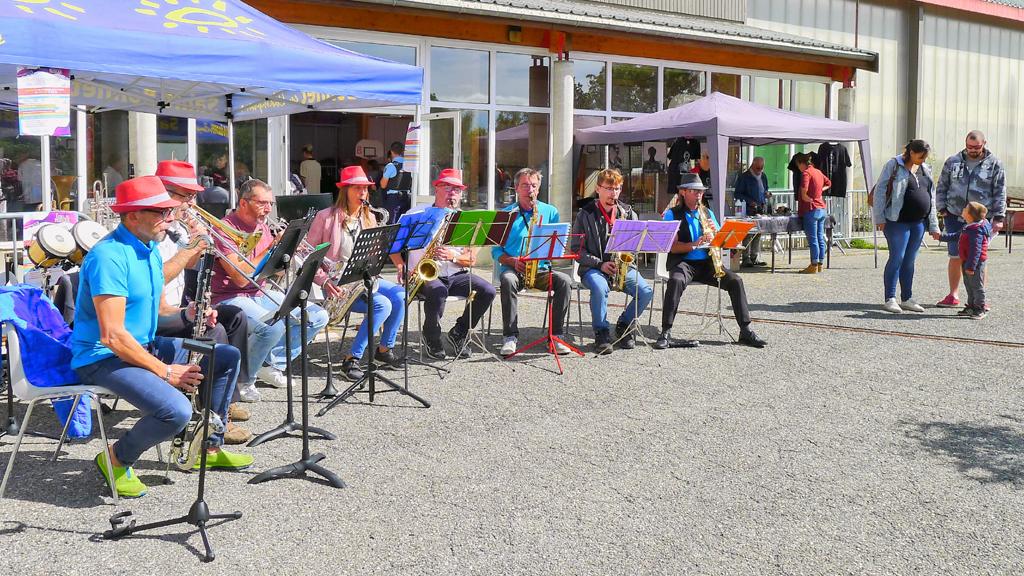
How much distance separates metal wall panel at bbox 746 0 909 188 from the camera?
2042 centimetres

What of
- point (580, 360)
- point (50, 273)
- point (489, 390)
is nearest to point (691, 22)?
point (580, 360)

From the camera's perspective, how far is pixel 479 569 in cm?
370

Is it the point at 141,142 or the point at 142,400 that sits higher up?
the point at 141,142

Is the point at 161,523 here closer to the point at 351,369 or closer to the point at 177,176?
the point at 177,176

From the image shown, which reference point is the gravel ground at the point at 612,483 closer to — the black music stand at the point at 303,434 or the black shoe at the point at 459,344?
the black music stand at the point at 303,434

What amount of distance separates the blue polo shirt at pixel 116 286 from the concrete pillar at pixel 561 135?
10.9 m

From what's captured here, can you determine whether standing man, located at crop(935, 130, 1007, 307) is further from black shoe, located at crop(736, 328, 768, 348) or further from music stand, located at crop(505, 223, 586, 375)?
music stand, located at crop(505, 223, 586, 375)

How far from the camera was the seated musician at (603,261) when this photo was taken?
8.08m

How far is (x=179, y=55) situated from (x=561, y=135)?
8.94 meters

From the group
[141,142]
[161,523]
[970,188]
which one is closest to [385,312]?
[161,523]

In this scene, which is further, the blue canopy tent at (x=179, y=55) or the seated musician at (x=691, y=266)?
the seated musician at (x=691, y=266)

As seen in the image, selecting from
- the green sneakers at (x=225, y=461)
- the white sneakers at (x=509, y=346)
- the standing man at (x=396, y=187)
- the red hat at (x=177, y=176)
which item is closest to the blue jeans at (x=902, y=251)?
the white sneakers at (x=509, y=346)

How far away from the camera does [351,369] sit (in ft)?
23.2

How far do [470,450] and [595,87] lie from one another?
1130cm
